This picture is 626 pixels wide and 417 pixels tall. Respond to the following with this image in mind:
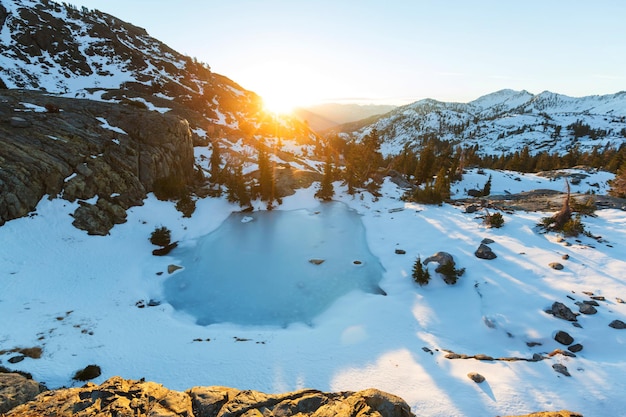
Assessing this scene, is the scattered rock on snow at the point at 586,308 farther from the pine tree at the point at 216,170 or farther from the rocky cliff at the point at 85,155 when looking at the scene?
the pine tree at the point at 216,170

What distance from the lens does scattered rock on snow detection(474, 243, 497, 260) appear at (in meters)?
22.5

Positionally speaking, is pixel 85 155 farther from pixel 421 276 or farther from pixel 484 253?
pixel 484 253

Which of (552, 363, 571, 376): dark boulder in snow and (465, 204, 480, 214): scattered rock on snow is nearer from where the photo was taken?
(552, 363, 571, 376): dark boulder in snow

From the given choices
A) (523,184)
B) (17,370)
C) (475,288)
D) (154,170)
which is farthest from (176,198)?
(523,184)

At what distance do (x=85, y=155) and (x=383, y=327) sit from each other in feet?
110

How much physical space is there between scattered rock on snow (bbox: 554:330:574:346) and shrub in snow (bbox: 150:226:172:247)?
31.0 metres

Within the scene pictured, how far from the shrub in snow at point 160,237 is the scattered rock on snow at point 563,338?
1219 inches

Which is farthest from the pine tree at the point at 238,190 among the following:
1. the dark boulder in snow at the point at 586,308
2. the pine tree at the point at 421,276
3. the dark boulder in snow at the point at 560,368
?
the dark boulder in snow at the point at 560,368

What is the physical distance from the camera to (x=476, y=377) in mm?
12008

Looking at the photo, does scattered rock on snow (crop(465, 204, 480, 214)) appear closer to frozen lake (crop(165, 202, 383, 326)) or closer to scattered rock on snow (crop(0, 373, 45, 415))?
frozen lake (crop(165, 202, 383, 326))

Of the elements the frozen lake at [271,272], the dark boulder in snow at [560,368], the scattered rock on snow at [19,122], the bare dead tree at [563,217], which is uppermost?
the scattered rock on snow at [19,122]

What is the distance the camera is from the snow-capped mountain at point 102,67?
194 ft

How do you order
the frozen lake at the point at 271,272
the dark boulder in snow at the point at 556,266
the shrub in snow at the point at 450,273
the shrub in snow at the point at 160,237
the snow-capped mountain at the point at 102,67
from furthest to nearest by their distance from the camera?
the snow-capped mountain at the point at 102,67 → the shrub in snow at the point at 160,237 → the shrub in snow at the point at 450,273 → the frozen lake at the point at 271,272 → the dark boulder in snow at the point at 556,266

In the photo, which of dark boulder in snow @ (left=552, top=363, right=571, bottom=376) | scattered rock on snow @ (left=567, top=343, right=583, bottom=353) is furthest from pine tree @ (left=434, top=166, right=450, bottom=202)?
dark boulder in snow @ (left=552, top=363, right=571, bottom=376)
